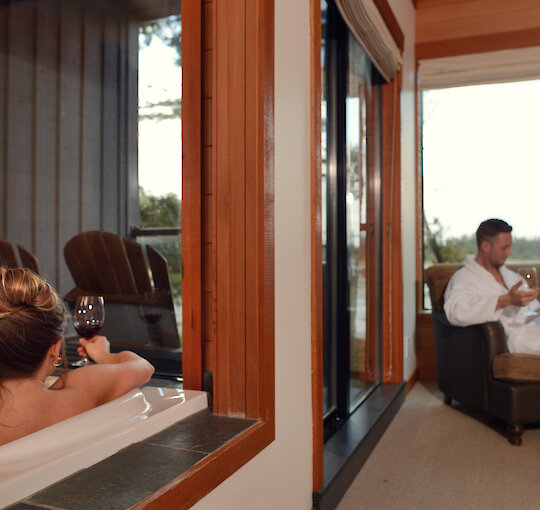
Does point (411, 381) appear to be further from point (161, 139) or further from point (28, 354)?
point (28, 354)

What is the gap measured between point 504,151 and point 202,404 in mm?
3675

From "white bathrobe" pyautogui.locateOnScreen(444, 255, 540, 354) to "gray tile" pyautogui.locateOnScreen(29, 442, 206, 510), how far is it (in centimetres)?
225

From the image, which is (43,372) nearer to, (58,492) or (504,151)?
(58,492)

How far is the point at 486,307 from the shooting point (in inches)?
123

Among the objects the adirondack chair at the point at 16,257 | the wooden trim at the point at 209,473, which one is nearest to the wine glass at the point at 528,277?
the wooden trim at the point at 209,473

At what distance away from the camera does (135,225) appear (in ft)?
8.60

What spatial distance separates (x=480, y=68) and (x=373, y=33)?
1.76 m

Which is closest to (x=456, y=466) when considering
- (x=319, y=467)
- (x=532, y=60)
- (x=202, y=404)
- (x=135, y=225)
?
(x=319, y=467)

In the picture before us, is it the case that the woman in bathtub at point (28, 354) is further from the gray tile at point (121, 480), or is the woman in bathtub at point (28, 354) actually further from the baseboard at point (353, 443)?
the baseboard at point (353, 443)

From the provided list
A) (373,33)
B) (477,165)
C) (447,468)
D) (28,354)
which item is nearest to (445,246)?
(477,165)

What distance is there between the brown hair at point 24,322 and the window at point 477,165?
3793 millimetres

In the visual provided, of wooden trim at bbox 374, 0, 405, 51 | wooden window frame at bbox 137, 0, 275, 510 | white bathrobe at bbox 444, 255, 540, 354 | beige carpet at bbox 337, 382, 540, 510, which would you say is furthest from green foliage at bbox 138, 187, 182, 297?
white bathrobe at bbox 444, 255, 540, 354

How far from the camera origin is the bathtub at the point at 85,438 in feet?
3.62

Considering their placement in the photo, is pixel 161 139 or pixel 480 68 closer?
pixel 161 139
